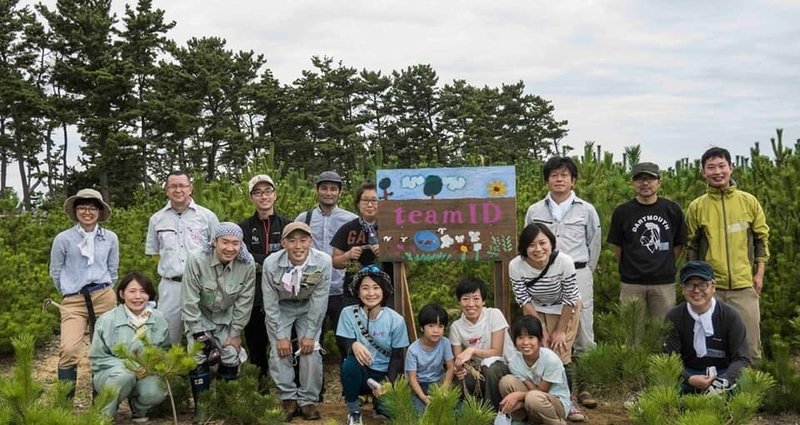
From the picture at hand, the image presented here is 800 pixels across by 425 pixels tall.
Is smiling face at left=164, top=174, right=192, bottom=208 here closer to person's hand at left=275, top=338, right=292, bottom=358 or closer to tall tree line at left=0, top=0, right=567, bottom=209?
person's hand at left=275, top=338, right=292, bottom=358

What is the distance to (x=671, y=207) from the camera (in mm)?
4688

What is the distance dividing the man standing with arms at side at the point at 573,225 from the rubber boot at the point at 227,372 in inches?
80.9

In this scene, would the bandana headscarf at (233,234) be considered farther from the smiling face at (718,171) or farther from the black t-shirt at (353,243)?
the smiling face at (718,171)

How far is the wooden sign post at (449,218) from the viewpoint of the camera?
4.74m

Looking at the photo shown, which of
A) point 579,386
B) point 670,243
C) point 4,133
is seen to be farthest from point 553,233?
point 4,133

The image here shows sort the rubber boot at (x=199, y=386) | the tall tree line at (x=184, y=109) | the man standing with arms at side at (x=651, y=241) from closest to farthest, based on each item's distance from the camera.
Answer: the rubber boot at (x=199, y=386), the man standing with arms at side at (x=651, y=241), the tall tree line at (x=184, y=109)

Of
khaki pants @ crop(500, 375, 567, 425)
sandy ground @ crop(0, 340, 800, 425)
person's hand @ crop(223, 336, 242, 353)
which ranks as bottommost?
sandy ground @ crop(0, 340, 800, 425)

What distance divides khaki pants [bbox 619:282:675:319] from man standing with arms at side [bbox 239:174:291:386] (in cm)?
234

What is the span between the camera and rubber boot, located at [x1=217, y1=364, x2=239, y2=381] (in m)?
4.58

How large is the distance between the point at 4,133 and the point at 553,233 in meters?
33.8

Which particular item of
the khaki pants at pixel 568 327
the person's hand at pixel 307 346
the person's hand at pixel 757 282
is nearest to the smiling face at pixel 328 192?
the person's hand at pixel 307 346

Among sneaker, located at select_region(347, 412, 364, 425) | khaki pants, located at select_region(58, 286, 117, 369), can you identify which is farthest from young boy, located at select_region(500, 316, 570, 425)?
khaki pants, located at select_region(58, 286, 117, 369)

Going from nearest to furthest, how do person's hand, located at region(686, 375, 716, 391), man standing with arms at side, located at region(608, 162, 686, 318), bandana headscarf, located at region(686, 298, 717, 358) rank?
person's hand, located at region(686, 375, 716, 391), bandana headscarf, located at region(686, 298, 717, 358), man standing with arms at side, located at region(608, 162, 686, 318)

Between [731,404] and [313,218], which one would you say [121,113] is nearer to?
[313,218]
